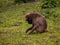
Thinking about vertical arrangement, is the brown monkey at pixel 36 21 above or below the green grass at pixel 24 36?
above

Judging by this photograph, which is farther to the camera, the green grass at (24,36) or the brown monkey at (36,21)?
the brown monkey at (36,21)

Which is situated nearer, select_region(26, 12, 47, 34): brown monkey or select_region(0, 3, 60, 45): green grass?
select_region(0, 3, 60, 45): green grass

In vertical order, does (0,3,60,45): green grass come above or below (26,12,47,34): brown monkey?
below

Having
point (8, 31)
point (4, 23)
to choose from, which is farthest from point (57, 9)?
point (8, 31)

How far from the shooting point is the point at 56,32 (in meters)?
12.3

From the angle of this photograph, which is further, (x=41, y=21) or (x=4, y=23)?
(x=4, y=23)

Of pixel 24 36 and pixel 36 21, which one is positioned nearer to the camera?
pixel 24 36

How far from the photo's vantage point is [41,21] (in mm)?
12094

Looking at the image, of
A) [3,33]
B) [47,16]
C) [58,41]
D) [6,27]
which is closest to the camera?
[58,41]

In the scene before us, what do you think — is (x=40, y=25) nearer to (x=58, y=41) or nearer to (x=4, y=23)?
(x=58, y=41)

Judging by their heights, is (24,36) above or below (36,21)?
below

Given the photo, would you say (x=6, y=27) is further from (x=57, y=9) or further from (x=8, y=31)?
(x=57, y=9)

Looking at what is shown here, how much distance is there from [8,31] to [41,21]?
1849 millimetres

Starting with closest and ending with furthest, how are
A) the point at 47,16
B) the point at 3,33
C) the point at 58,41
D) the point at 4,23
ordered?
the point at 58,41, the point at 3,33, the point at 4,23, the point at 47,16
